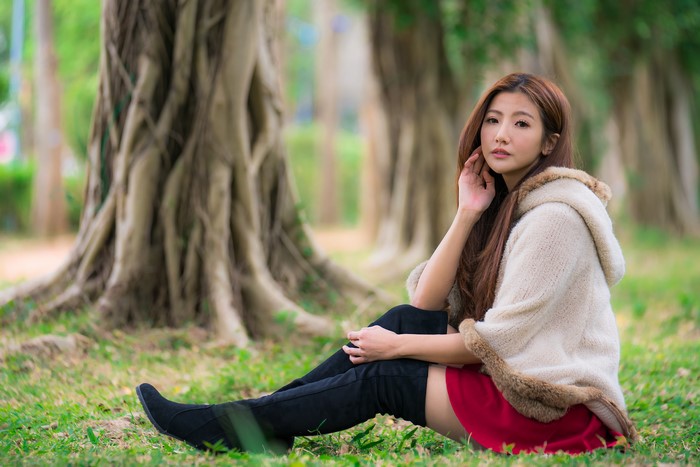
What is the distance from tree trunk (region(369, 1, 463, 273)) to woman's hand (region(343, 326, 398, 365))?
6464 mm

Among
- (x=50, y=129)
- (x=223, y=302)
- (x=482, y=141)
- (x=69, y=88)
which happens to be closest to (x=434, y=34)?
(x=223, y=302)

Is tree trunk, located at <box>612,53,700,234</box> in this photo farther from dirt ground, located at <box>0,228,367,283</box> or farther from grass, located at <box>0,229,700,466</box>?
grass, located at <box>0,229,700,466</box>

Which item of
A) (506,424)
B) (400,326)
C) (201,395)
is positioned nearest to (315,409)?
(400,326)

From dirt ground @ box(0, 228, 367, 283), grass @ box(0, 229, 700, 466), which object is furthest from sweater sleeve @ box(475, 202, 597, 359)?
dirt ground @ box(0, 228, 367, 283)

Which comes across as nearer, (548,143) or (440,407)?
(440,407)

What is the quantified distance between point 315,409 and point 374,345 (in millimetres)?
293

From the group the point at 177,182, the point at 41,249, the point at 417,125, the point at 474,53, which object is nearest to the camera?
the point at 177,182

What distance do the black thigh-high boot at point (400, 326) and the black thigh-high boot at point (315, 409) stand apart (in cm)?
9

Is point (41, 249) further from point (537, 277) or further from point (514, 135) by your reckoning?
point (537, 277)

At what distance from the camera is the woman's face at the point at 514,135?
9.90 ft

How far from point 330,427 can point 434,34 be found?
738cm

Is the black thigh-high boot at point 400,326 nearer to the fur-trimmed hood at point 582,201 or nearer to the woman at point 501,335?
the woman at point 501,335

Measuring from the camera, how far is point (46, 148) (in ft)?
48.4

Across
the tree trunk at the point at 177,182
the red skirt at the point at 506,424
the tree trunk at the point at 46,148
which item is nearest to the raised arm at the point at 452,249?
the red skirt at the point at 506,424
